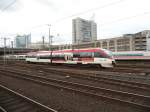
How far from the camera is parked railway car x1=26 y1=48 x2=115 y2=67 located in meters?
24.9

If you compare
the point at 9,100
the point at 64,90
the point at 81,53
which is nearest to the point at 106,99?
the point at 64,90

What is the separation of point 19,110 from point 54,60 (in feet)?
89.7

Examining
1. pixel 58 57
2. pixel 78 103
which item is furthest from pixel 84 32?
pixel 78 103

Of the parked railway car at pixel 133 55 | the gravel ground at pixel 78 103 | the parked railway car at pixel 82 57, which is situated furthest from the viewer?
the parked railway car at pixel 133 55

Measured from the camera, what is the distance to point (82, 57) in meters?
27.6

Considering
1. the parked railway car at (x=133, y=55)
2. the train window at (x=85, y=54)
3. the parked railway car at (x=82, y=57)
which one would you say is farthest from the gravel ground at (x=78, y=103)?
the parked railway car at (x=133, y=55)

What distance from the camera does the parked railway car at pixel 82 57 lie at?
24.9 metres

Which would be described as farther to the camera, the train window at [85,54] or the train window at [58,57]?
the train window at [58,57]

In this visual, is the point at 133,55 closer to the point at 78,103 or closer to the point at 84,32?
the point at 84,32

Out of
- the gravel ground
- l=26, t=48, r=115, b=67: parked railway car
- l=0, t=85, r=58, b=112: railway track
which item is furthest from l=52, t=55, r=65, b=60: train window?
l=0, t=85, r=58, b=112: railway track

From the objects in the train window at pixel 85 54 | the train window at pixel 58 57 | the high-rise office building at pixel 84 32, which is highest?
the high-rise office building at pixel 84 32

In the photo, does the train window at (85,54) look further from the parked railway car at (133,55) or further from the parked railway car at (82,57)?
the parked railway car at (133,55)

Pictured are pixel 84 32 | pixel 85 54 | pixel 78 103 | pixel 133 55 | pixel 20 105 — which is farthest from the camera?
pixel 84 32

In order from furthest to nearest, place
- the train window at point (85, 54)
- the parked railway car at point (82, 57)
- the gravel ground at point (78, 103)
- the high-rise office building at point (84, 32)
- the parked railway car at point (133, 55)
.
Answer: the high-rise office building at point (84, 32) < the parked railway car at point (133, 55) < the train window at point (85, 54) < the parked railway car at point (82, 57) < the gravel ground at point (78, 103)
